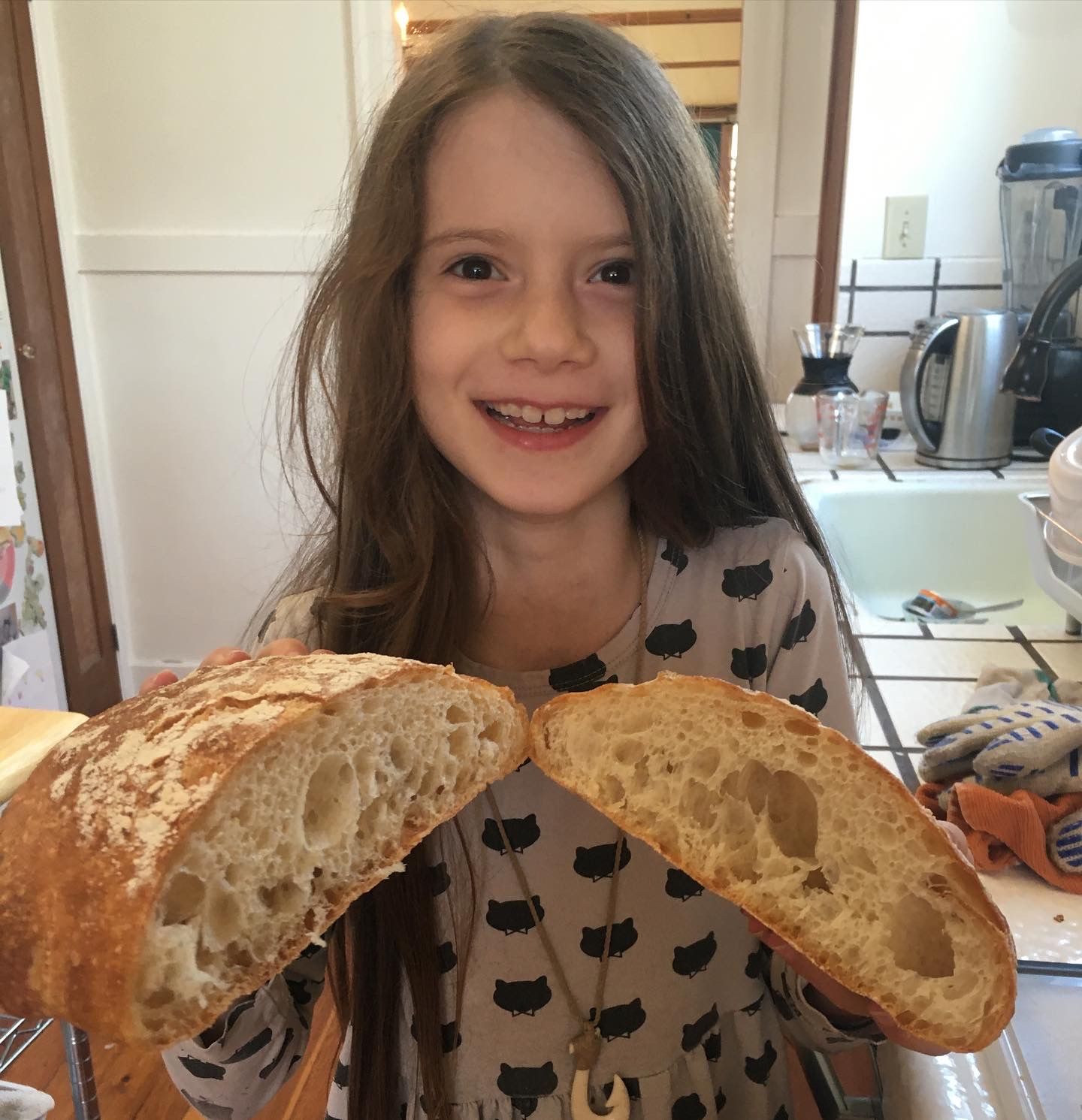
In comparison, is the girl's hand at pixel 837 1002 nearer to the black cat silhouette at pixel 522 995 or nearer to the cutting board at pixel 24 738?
the black cat silhouette at pixel 522 995

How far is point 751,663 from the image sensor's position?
2.99 feet

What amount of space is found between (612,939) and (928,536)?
120cm

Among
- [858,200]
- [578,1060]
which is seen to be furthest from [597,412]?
[858,200]

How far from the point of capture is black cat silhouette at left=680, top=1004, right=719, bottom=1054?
0.86 m

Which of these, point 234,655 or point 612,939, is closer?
point 234,655

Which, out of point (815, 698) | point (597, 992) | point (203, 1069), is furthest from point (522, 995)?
point (815, 698)

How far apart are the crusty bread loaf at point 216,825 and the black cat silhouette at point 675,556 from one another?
387mm

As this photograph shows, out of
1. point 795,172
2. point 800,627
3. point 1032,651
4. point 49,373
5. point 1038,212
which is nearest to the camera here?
point 800,627

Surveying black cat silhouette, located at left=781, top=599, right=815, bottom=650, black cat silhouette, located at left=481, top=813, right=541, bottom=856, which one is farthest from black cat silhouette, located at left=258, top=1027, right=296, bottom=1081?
black cat silhouette, located at left=781, top=599, right=815, bottom=650

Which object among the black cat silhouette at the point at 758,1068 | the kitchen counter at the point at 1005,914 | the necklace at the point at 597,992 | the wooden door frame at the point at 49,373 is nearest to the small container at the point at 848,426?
the kitchen counter at the point at 1005,914

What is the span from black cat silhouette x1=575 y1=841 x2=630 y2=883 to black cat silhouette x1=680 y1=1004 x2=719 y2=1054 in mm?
155

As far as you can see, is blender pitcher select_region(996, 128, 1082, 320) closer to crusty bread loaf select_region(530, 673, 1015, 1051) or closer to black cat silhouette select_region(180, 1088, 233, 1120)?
crusty bread loaf select_region(530, 673, 1015, 1051)

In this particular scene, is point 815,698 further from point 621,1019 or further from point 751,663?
point 621,1019

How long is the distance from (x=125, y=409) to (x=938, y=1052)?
2850 millimetres
